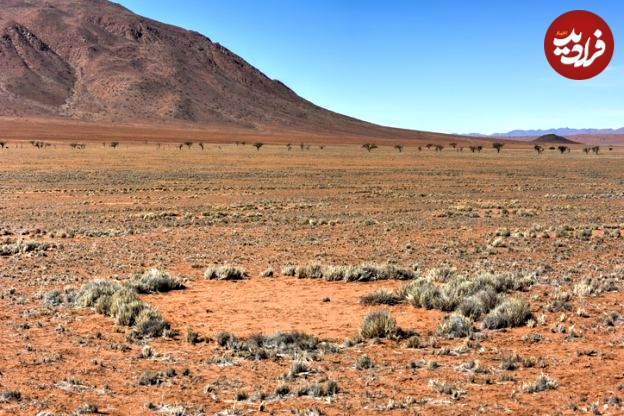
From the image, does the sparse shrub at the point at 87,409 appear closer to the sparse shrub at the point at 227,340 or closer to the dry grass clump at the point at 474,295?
the sparse shrub at the point at 227,340

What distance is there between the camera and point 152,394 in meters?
7.80

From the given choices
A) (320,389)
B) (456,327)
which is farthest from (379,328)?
(320,389)

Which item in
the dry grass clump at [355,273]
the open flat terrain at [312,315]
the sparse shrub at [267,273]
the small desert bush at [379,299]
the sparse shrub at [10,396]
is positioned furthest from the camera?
the sparse shrub at [267,273]

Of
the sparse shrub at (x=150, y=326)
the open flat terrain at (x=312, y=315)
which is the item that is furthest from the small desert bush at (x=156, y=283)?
the sparse shrub at (x=150, y=326)

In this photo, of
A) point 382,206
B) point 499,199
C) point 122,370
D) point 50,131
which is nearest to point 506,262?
point 122,370

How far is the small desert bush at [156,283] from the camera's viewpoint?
534 inches

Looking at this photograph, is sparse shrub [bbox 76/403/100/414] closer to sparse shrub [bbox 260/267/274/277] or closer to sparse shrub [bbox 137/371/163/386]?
sparse shrub [bbox 137/371/163/386]

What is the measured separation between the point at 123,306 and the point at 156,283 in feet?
8.03

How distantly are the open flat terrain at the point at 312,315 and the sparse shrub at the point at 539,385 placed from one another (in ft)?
0.11

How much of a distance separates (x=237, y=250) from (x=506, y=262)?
814 centimetres

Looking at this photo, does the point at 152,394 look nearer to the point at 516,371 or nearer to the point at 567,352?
the point at 516,371

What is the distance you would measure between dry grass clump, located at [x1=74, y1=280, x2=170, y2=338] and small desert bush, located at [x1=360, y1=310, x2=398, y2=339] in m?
3.31

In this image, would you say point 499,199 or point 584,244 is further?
point 499,199

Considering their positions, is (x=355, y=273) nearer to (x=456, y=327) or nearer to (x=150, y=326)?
(x=456, y=327)
